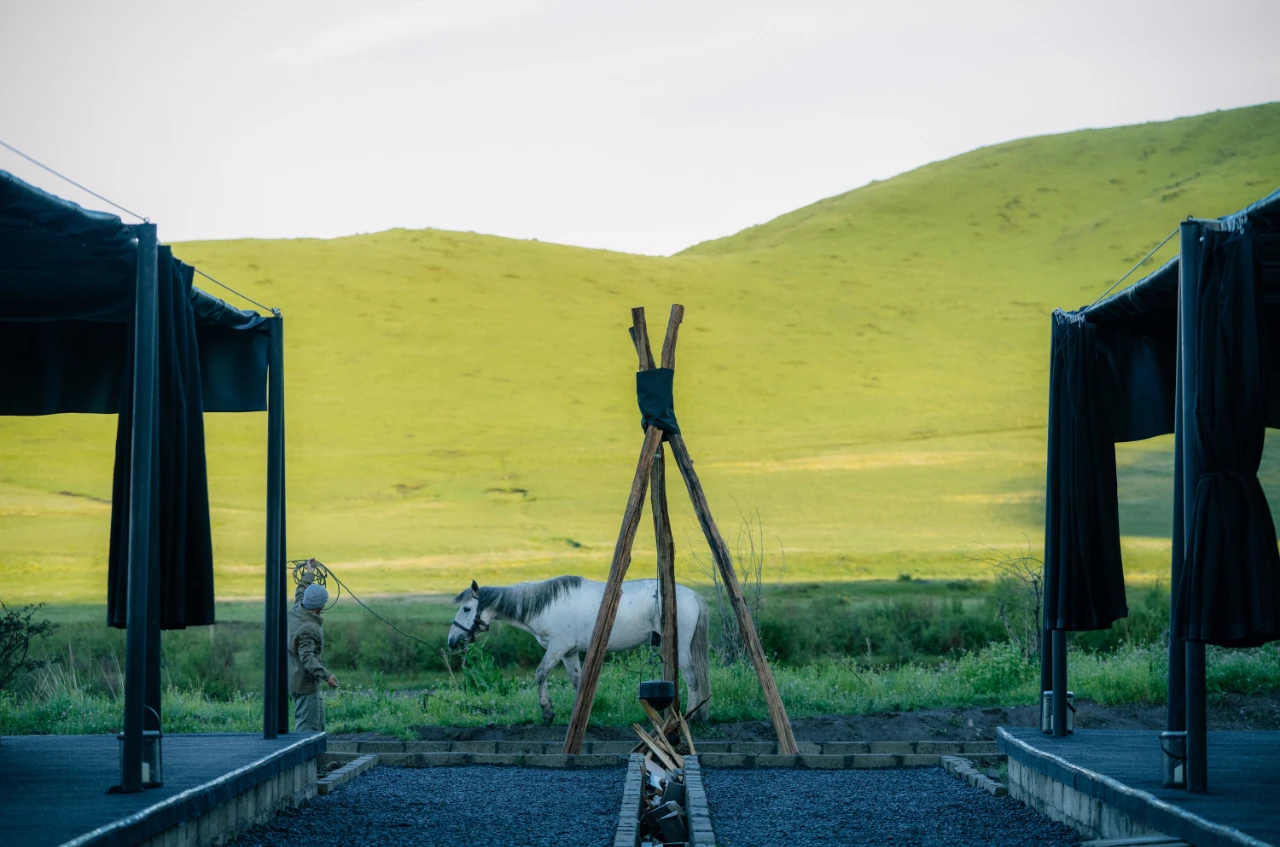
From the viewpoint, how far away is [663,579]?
38.1ft

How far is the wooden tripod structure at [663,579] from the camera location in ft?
36.3

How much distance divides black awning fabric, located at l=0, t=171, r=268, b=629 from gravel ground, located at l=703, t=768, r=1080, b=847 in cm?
349

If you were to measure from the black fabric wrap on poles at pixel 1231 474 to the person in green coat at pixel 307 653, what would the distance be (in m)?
6.89

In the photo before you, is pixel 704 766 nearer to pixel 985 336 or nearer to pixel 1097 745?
pixel 1097 745

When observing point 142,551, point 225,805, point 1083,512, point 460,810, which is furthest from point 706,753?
point 142,551

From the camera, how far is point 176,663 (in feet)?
62.5

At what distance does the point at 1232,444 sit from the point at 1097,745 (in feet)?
10.4

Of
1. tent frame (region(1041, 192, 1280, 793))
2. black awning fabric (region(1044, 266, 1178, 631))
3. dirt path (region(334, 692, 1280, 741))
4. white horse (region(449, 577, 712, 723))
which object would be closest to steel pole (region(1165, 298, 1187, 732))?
tent frame (region(1041, 192, 1280, 793))

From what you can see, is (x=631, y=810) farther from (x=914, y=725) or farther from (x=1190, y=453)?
(x=914, y=725)

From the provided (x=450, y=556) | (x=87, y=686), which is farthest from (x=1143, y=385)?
(x=450, y=556)

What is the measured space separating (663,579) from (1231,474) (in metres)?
5.96

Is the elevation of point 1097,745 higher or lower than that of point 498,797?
higher

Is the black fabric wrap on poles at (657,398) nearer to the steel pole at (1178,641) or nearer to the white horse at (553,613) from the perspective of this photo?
the white horse at (553,613)

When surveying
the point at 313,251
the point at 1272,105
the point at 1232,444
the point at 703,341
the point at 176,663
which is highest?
the point at 1272,105
